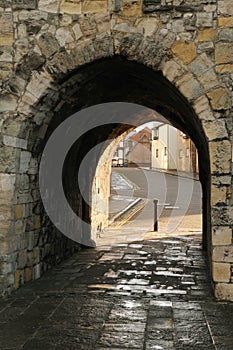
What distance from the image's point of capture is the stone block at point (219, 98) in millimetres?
4793

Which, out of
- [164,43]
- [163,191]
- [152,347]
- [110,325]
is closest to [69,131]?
[164,43]

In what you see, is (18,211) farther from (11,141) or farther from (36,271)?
(36,271)

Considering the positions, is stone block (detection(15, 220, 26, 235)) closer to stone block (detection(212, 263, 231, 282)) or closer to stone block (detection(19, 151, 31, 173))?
stone block (detection(19, 151, 31, 173))

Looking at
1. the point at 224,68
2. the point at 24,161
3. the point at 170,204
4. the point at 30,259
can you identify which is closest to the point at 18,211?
the point at 24,161

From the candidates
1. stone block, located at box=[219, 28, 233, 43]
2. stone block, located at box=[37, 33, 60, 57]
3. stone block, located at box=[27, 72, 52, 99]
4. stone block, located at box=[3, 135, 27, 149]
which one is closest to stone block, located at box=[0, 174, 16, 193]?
stone block, located at box=[3, 135, 27, 149]

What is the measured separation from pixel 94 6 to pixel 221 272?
315cm

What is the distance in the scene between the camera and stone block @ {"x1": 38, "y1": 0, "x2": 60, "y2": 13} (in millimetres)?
→ 5023

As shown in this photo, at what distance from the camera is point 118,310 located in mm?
4512

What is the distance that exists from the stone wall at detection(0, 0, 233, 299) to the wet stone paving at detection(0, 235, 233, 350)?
492mm

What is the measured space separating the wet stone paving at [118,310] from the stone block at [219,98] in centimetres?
204

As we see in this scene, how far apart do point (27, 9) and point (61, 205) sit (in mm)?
3099

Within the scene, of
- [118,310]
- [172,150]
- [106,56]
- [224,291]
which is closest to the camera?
[118,310]

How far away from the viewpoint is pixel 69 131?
6.85m

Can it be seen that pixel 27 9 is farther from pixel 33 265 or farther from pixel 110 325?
pixel 110 325
